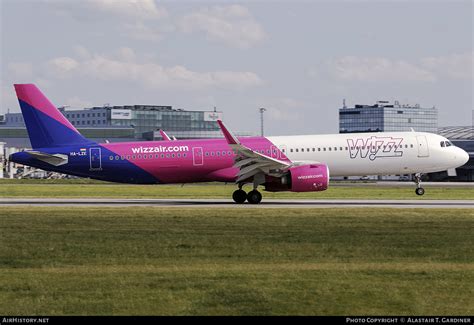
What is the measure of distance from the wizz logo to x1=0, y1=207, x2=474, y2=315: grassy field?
11866 mm

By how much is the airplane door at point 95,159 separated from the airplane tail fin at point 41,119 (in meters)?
1.49

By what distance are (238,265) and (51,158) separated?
26.4 metres

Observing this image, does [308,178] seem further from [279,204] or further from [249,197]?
[249,197]

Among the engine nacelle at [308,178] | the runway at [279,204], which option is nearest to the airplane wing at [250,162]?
the engine nacelle at [308,178]

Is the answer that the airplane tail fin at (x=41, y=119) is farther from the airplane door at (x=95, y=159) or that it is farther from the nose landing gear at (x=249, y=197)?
the nose landing gear at (x=249, y=197)

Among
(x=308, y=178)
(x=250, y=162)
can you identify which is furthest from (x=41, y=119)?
(x=308, y=178)

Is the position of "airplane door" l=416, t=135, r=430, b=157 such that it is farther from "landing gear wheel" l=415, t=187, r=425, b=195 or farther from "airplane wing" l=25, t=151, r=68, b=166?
"airplane wing" l=25, t=151, r=68, b=166

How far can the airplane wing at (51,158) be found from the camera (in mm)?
44156

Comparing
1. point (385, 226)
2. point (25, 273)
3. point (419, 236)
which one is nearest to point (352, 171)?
point (385, 226)

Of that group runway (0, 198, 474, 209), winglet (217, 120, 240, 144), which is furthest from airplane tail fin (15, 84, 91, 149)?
winglet (217, 120, 240, 144)

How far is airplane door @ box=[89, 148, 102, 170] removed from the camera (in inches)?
1745

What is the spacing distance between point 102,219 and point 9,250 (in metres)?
9.62

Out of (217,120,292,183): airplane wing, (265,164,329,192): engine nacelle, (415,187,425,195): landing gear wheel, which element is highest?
(217,120,292,183): airplane wing

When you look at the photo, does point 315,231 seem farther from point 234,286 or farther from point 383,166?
point 383,166
